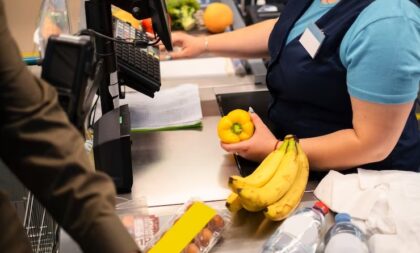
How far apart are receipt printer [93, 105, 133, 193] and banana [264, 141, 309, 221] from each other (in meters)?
0.36

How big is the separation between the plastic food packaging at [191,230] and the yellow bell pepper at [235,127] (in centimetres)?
23

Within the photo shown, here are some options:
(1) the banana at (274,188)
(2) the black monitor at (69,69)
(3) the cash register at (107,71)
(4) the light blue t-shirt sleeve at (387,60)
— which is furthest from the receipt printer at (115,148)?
(4) the light blue t-shirt sleeve at (387,60)

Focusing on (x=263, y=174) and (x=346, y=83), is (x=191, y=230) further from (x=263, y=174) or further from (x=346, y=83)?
(x=346, y=83)

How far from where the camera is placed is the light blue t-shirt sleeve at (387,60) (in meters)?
1.10

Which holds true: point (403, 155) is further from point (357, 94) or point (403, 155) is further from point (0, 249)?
point (0, 249)

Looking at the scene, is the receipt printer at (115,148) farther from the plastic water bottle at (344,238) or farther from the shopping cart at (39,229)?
the plastic water bottle at (344,238)

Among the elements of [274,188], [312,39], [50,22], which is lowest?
[274,188]

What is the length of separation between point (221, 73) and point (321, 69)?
64 centimetres

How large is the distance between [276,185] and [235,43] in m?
0.71

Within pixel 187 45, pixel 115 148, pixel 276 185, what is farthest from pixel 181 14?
pixel 276 185

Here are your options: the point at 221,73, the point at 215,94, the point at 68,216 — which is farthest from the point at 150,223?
the point at 221,73

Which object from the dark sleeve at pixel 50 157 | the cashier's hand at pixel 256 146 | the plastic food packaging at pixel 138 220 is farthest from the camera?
the cashier's hand at pixel 256 146

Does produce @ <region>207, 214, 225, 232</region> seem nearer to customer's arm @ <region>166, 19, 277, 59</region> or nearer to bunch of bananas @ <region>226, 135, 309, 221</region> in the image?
bunch of bananas @ <region>226, 135, 309, 221</region>

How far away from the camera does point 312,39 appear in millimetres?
1272
